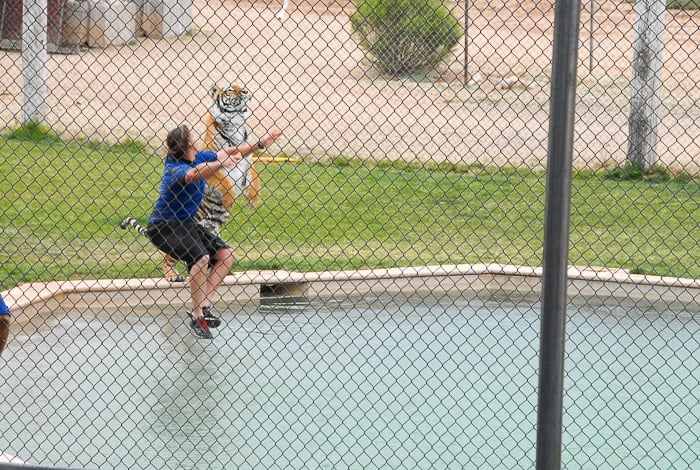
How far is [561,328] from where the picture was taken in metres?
4.18

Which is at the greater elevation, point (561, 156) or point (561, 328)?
point (561, 156)

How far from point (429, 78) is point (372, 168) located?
3.28m

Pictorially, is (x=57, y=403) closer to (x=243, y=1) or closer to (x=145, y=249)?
(x=145, y=249)

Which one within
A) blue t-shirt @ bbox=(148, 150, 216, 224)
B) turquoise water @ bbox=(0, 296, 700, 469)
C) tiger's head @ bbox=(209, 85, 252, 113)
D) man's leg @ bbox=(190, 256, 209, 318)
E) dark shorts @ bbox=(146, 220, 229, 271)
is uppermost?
tiger's head @ bbox=(209, 85, 252, 113)

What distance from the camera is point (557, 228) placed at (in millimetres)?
4102

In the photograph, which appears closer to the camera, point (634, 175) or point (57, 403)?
point (57, 403)

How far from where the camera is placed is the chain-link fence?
675cm

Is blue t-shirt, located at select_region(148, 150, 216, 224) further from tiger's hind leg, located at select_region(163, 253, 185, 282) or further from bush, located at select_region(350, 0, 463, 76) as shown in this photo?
bush, located at select_region(350, 0, 463, 76)

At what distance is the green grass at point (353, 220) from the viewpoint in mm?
10008

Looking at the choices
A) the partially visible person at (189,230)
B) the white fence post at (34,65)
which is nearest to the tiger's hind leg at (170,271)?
the partially visible person at (189,230)

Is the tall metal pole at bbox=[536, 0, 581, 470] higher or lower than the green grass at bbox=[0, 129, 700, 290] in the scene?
higher

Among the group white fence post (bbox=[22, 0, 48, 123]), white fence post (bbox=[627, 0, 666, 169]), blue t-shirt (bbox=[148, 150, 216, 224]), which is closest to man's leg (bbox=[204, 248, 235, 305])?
blue t-shirt (bbox=[148, 150, 216, 224])

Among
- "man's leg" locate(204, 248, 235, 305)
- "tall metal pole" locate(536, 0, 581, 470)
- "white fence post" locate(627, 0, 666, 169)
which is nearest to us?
"tall metal pole" locate(536, 0, 581, 470)

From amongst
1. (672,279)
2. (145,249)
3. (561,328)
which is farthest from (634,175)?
(561,328)
